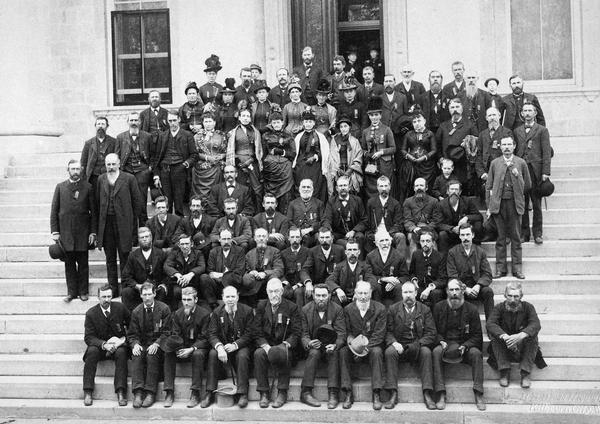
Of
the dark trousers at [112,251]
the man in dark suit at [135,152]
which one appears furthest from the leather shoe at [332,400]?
the man in dark suit at [135,152]

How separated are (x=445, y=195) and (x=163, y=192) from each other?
4039mm

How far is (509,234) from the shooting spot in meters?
12.0

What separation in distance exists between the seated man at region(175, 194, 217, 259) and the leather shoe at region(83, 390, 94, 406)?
247 cm

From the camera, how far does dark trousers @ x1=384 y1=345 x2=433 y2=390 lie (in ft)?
33.9

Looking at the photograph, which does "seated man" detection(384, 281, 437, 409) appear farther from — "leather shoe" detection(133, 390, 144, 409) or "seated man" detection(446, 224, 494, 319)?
"leather shoe" detection(133, 390, 144, 409)

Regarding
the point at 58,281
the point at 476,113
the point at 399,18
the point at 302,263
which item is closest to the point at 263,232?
the point at 302,263

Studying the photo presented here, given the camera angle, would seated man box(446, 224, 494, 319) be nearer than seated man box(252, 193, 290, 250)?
Yes

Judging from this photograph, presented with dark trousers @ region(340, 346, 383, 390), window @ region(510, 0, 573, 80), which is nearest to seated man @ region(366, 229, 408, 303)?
dark trousers @ region(340, 346, 383, 390)

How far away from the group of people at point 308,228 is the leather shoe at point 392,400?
25 millimetres

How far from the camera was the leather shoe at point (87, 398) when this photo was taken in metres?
10.8

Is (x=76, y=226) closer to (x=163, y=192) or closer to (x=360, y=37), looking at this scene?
(x=163, y=192)

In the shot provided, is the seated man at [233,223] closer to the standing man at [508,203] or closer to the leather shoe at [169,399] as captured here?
the leather shoe at [169,399]

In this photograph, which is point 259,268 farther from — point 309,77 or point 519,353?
point 309,77

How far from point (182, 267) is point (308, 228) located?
1769mm
